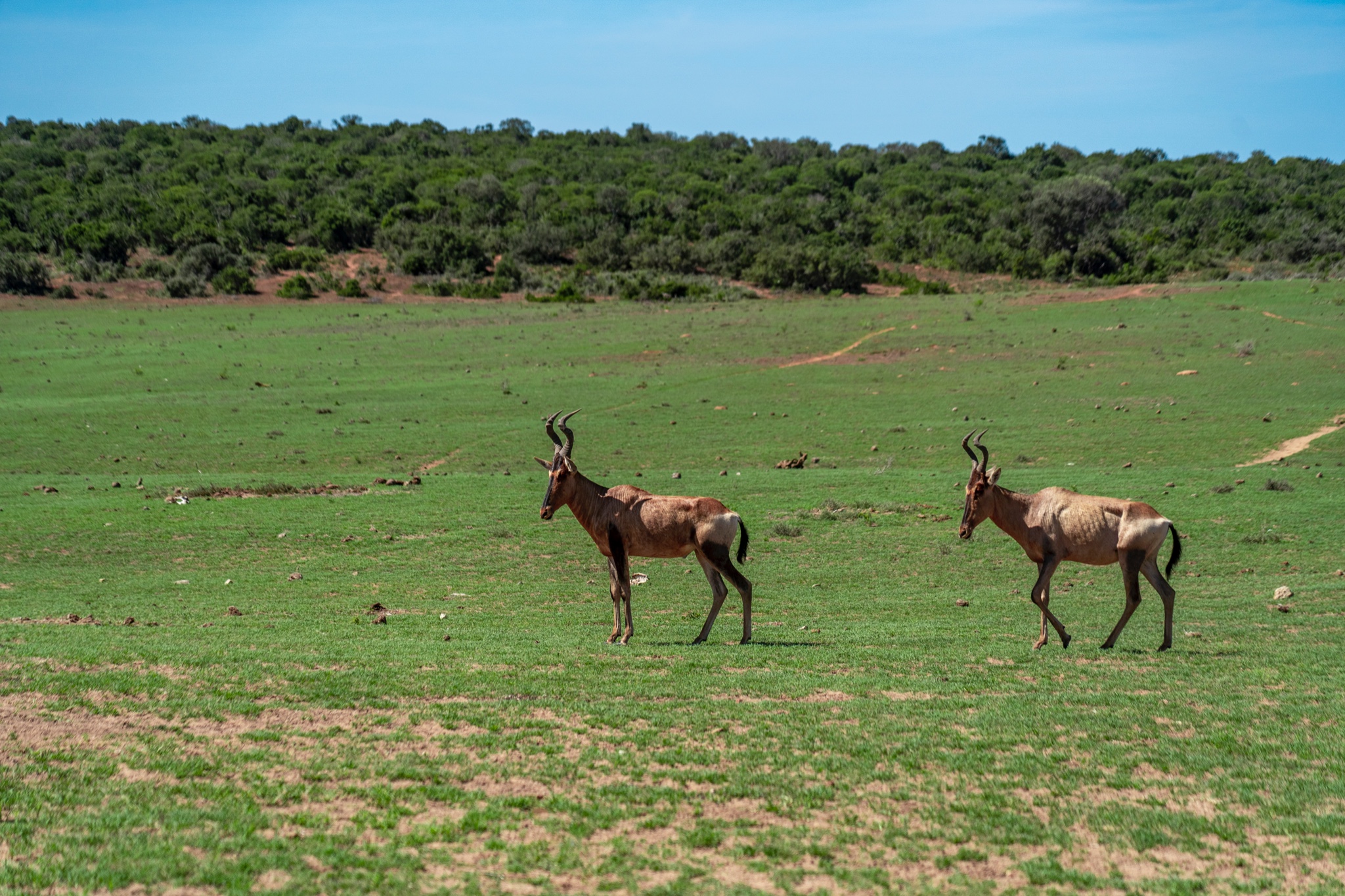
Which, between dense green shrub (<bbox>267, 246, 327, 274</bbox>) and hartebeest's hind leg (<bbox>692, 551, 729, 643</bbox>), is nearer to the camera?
hartebeest's hind leg (<bbox>692, 551, 729, 643</bbox>)

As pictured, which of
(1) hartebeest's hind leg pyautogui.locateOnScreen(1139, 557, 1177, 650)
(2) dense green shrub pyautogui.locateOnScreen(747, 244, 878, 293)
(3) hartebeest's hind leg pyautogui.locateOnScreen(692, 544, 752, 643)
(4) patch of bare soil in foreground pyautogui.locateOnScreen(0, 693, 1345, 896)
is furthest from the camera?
(2) dense green shrub pyautogui.locateOnScreen(747, 244, 878, 293)

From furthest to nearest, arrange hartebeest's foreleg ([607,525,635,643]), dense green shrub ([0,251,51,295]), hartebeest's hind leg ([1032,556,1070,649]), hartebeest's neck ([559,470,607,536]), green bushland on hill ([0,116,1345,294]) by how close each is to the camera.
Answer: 1. green bushland on hill ([0,116,1345,294])
2. dense green shrub ([0,251,51,295])
3. hartebeest's neck ([559,470,607,536])
4. hartebeest's foreleg ([607,525,635,643])
5. hartebeest's hind leg ([1032,556,1070,649])

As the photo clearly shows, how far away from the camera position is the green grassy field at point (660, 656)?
21.4 ft

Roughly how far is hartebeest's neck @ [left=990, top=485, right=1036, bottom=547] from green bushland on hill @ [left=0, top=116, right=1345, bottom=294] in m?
50.0

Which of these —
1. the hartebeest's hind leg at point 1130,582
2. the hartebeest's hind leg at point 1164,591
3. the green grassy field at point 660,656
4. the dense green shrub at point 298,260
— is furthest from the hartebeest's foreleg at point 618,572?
the dense green shrub at point 298,260

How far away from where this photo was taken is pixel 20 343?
45438mm

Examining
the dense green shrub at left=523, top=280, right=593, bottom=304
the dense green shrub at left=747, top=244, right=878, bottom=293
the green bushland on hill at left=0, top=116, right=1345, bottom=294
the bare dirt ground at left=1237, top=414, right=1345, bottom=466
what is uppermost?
the green bushland on hill at left=0, top=116, right=1345, bottom=294

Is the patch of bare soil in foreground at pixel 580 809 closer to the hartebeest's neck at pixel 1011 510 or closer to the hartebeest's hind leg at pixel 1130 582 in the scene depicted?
the hartebeest's hind leg at pixel 1130 582

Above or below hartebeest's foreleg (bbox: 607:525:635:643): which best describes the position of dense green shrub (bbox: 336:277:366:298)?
above

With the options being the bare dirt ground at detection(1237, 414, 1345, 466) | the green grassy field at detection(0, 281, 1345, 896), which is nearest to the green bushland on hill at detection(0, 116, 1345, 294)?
the green grassy field at detection(0, 281, 1345, 896)

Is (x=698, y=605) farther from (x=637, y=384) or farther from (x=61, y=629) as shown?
(x=637, y=384)

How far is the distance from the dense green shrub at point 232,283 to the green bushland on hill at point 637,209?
166 cm

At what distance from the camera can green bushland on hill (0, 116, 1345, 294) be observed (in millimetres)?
66188

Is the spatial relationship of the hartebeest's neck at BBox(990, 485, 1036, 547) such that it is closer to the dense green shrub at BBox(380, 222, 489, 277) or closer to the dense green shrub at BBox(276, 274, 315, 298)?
the dense green shrub at BBox(276, 274, 315, 298)
